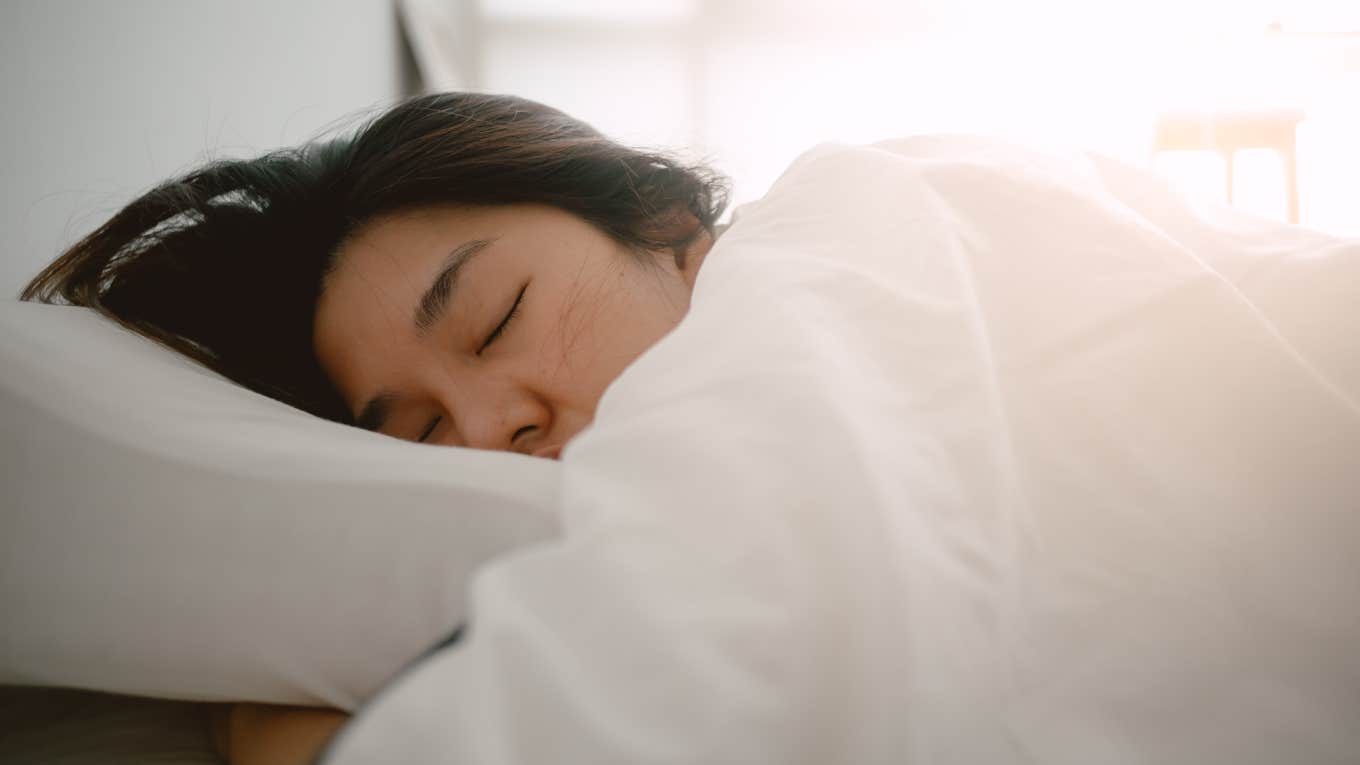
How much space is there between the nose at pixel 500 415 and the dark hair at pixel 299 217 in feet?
0.57

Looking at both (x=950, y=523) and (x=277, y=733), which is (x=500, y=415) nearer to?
(x=277, y=733)

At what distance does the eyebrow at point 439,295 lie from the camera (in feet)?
1.86

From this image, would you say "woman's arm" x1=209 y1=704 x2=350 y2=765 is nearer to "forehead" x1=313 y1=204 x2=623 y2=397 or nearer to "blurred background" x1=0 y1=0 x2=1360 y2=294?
"forehead" x1=313 y1=204 x2=623 y2=397

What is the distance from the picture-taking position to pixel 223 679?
32cm

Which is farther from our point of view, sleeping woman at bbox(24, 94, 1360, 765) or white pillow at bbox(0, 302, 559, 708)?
white pillow at bbox(0, 302, 559, 708)

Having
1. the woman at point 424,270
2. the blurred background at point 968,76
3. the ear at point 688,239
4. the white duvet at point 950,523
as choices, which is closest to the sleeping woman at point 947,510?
the white duvet at point 950,523

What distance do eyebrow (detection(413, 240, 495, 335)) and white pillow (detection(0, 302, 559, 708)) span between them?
0.82ft

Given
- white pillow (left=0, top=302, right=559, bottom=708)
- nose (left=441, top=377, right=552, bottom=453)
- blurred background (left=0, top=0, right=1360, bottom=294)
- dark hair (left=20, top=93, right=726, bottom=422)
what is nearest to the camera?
white pillow (left=0, top=302, right=559, bottom=708)

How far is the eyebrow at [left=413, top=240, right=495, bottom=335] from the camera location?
566 mm

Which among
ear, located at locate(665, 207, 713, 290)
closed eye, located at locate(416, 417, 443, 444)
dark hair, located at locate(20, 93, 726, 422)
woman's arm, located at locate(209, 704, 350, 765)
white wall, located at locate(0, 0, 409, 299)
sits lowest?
Answer: woman's arm, located at locate(209, 704, 350, 765)

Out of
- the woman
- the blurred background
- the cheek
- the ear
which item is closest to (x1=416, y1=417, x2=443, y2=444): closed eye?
the woman

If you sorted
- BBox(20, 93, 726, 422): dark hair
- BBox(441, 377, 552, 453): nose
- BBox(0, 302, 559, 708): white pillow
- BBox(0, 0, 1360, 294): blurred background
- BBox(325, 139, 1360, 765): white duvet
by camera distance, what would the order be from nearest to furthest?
BBox(325, 139, 1360, 765): white duvet → BBox(0, 302, 559, 708): white pillow → BBox(441, 377, 552, 453): nose → BBox(20, 93, 726, 422): dark hair → BBox(0, 0, 1360, 294): blurred background

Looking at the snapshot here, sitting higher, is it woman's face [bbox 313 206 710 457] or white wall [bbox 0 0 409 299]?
white wall [bbox 0 0 409 299]

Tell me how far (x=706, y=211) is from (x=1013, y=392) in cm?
57
